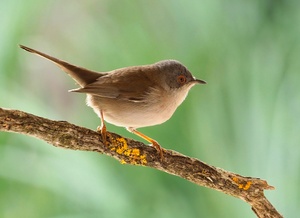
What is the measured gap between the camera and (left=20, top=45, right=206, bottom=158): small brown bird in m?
1.76

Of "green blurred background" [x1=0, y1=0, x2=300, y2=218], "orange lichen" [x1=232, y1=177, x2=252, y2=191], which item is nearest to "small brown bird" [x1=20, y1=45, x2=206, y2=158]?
"orange lichen" [x1=232, y1=177, x2=252, y2=191]

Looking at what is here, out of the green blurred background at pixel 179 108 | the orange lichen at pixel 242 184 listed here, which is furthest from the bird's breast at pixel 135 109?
the green blurred background at pixel 179 108

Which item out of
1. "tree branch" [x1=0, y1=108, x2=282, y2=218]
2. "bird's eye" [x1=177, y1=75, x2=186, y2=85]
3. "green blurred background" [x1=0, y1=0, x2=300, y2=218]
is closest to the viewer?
"tree branch" [x1=0, y1=108, x2=282, y2=218]

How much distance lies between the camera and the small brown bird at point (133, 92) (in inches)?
69.2

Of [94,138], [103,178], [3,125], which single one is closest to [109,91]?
[94,138]

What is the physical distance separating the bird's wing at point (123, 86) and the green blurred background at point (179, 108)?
785 millimetres

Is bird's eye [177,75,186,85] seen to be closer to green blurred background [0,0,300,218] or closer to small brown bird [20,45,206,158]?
small brown bird [20,45,206,158]

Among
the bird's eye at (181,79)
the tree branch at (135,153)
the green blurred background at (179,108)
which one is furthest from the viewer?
the green blurred background at (179,108)

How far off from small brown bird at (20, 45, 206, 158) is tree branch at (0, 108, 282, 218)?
2.2 inches

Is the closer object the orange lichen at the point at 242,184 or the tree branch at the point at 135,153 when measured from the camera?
the tree branch at the point at 135,153

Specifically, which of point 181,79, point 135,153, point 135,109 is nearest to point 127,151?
point 135,153

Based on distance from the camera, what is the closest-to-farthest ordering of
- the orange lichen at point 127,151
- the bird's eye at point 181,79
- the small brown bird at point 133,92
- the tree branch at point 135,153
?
the tree branch at point 135,153 → the orange lichen at point 127,151 → the small brown bird at point 133,92 → the bird's eye at point 181,79

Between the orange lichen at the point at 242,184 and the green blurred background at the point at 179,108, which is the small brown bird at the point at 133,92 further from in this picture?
the green blurred background at the point at 179,108

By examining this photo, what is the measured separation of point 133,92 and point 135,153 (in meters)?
0.24
